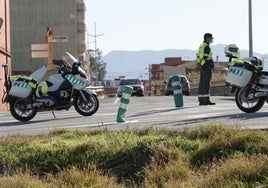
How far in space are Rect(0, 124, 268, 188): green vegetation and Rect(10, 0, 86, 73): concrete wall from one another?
6410cm

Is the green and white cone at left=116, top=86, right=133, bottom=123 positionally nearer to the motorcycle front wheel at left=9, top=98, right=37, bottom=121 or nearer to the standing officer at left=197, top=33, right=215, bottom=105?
the motorcycle front wheel at left=9, top=98, right=37, bottom=121

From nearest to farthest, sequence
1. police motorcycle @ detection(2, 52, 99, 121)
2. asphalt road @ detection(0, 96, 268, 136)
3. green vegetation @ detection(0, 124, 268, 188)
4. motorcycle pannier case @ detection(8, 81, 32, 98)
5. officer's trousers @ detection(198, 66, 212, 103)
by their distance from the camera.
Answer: green vegetation @ detection(0, 124, 268, 188)
asphalt road @ detection(0, 96, 268, 136)
motorcycle pannier case @ detection(8, 81, 32, 98)
police motorcycle @ detection(2, 52, 99, 121)
officer's trousers @ detection(198, 66, 212, 103)

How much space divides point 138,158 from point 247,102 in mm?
5797

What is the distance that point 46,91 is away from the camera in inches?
604

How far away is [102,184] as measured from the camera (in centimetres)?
743

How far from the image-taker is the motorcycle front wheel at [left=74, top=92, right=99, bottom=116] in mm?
15781

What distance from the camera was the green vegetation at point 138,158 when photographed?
7.42m

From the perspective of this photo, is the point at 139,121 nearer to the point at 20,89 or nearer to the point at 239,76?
the point at 239,76

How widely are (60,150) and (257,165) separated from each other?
11.3 feet

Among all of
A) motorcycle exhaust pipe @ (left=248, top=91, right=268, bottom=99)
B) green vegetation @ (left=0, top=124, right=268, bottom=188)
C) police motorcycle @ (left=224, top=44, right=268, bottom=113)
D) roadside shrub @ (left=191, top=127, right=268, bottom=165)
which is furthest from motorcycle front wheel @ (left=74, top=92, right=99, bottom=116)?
roadside shrub @ (left=191, top=127, right=268, bottom=165)

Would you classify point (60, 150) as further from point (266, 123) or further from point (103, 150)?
point (266, 123)

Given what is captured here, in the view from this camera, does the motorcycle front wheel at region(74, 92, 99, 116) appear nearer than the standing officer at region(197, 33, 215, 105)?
Yes

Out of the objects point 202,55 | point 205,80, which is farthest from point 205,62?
point 205,80

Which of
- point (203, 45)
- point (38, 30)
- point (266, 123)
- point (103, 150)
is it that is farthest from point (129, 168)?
point (38, 30)
